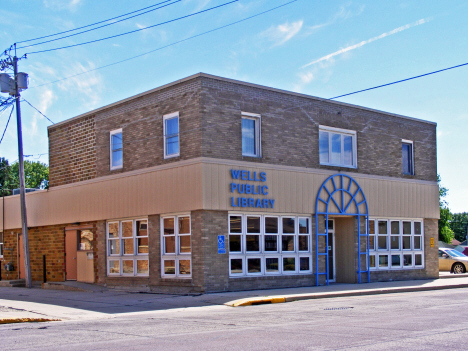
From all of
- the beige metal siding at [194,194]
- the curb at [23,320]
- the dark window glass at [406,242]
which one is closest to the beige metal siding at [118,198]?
the beige metal siding at [194,194]

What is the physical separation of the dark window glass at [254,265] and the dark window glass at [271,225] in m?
1.17

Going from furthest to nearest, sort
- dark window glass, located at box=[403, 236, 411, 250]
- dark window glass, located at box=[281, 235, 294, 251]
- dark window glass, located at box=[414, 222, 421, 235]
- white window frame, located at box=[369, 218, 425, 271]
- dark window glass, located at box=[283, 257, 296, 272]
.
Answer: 1. dark window glass, located at box=[414, 222, 421, 235]
2. dark window glass, located at box=[403, 236, 411, 250]
3. white window frame, located at box=[369, 218, 425, 271]
4. dark window glass, located at box=[281, 235, 294, 251]
5. dark window glass, located at box=[283, 257, 296, 272]

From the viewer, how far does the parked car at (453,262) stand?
107 ft

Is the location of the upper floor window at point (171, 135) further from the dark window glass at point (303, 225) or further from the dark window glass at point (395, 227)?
the dark window glass at point (395, 227)

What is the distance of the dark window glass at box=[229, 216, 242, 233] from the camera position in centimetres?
2052

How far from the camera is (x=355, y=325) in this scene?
11.6 metres

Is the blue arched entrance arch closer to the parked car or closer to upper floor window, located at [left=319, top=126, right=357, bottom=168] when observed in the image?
upper floor window, located at [left=319, top=126, right=357, bottom=168]

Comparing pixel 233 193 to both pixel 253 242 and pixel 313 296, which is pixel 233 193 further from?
pixel 313 296

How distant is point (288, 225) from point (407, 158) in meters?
8.35

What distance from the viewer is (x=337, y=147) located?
2420 cm

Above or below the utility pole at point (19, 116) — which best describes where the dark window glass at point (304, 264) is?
below

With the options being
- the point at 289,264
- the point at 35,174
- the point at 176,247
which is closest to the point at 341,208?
the point at 289,264

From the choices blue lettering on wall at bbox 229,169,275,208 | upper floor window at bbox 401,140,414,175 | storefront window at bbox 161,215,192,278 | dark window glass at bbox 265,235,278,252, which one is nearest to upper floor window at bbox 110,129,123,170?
storefront window at bbox 161,215,192,278

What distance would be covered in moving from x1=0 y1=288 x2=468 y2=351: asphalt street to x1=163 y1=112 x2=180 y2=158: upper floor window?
6.64 metres
